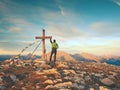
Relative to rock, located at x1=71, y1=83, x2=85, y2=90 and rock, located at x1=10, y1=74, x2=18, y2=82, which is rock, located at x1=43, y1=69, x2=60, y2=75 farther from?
rock, located at x1=71, y1=83, x2=85, y2=90

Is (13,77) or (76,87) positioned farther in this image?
(13,77)

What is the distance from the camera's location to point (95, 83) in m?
29.5

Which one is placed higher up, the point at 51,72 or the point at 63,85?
the point at 51,72

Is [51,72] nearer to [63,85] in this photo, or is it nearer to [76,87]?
[63,85]

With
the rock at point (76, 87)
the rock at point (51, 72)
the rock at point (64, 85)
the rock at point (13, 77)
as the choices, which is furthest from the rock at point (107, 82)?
the rock at point (13, 77)

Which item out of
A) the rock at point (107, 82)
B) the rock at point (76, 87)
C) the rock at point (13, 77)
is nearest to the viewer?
the rock at point (76, 87)

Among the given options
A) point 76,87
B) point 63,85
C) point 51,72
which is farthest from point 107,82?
point 51,72

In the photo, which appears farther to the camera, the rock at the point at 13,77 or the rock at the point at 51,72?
the rock at the point at 51,72

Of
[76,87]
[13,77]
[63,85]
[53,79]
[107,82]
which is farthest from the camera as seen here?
[107,82]

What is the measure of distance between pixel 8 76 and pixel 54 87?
290 inches

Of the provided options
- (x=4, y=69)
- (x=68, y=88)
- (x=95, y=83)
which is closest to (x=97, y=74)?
(x=95, y=83)

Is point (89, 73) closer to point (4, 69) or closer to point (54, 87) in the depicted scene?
point (54, 87)

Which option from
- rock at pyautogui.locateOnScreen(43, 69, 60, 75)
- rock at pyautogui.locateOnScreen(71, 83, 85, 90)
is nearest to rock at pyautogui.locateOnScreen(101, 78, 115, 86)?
rock at pyautogui.locateOnScreen(71, 83, 85, 90)

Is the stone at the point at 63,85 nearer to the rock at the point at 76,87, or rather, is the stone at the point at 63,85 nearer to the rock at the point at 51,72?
the rock at the point at 76,87
